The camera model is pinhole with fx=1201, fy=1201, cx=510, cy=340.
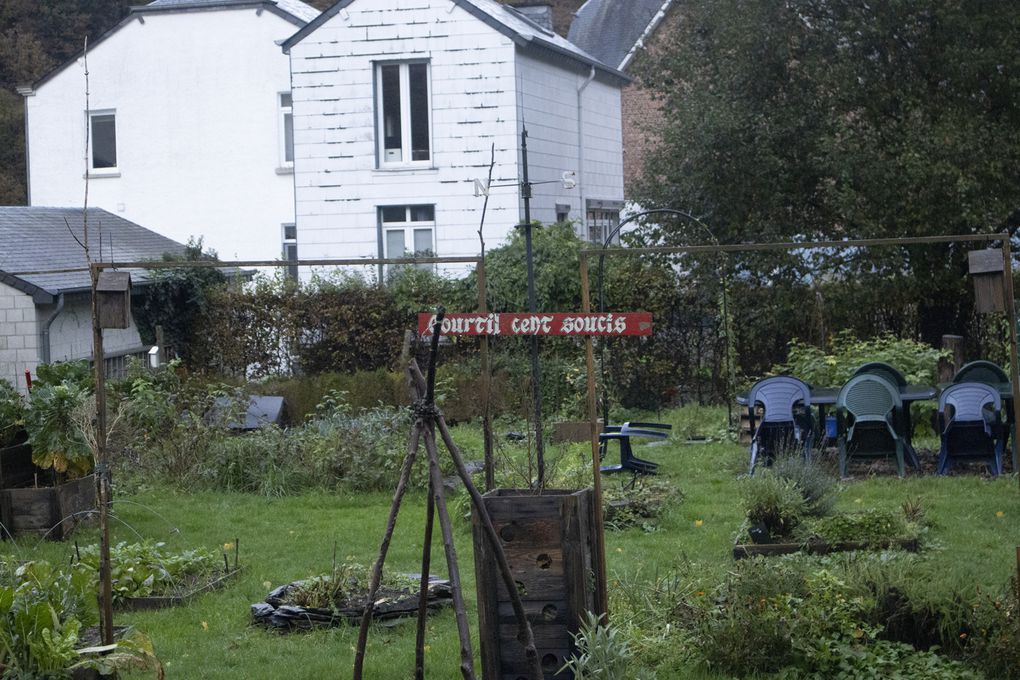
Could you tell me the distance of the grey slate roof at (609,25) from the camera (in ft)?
127

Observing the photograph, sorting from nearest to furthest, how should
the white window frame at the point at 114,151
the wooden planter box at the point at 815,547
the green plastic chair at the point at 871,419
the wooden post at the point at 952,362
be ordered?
the wooden planter box at the point at 815,547, the green plastic chair at the point at 871,419, the wooden post at the point at 952,362, the white window frame at the point at 114,151

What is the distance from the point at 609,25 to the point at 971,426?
30.8 m

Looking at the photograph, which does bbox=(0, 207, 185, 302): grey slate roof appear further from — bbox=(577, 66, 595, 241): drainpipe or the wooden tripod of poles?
the wooden tripod of poles

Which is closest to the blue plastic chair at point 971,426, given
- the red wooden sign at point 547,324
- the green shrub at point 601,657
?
the red wooden sign at point 547,324

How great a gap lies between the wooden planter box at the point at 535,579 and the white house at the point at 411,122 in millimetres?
14336

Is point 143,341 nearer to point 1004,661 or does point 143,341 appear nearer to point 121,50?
point 121,50

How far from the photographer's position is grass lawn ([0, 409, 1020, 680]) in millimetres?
6656

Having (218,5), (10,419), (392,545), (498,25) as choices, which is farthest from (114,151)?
(392,545)

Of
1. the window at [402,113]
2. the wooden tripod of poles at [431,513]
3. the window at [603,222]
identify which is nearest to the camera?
the wooden tripod of poles at [431,513]

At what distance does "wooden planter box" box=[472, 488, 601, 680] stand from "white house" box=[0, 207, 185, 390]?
9.01m

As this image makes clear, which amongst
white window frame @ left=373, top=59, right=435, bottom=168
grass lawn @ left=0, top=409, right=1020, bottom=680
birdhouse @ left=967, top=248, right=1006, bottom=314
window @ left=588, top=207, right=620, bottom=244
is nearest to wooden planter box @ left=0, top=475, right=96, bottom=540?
grass lawn @ left=0, top=409, right=1020, bottom=680

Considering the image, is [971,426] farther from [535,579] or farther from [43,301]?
A: [43,301]

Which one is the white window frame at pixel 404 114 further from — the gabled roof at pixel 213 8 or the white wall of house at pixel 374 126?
the gabled roof at pixel 213 8

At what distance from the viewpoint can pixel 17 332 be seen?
15.1 meters
